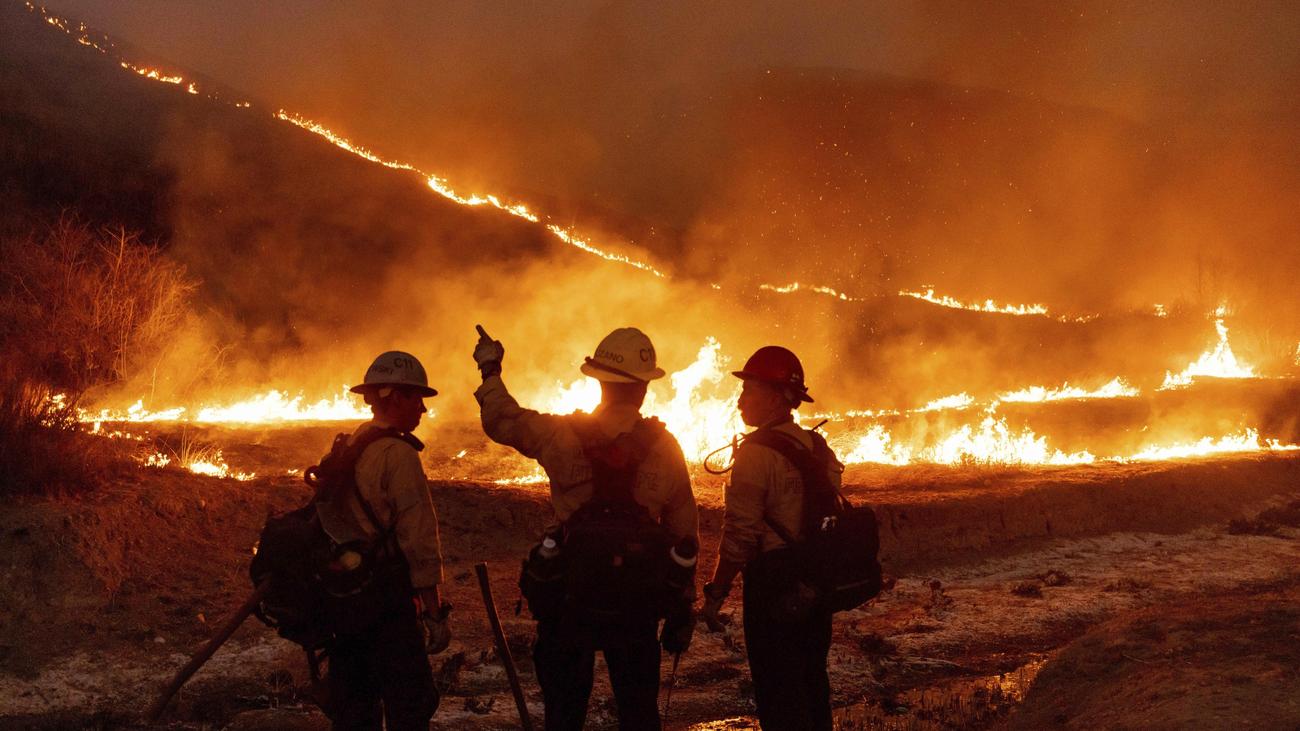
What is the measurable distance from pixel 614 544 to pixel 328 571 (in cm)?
117

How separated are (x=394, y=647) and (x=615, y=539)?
112 centimetres

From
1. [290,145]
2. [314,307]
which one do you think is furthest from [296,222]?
[290,145]

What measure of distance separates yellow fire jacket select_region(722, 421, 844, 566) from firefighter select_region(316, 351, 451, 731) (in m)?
1.28

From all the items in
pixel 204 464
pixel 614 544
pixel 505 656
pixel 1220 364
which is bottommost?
pixel 505 656

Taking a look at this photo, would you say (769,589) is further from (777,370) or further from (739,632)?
(739,632)

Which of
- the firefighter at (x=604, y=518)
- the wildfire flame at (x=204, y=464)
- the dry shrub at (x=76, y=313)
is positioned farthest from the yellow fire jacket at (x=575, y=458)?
the dry shrub at (x=76, y=313)

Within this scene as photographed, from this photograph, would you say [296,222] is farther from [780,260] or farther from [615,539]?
[615,539]

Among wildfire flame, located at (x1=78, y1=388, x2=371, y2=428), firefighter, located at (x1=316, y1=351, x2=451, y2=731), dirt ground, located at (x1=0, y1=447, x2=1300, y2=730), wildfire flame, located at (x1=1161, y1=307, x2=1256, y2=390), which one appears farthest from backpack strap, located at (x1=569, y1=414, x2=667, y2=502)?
wildfire flame, located at (x1=1161, y1=307, x2=1256, y2=390)

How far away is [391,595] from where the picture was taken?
3.94 metres

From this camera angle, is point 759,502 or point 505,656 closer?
point 759,502

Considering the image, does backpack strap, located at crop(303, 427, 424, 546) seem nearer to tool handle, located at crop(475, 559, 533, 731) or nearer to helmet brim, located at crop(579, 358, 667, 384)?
tool handle, located at crop(475, 559, 533, 731)

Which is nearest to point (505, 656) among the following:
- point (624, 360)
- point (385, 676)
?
point (385, 676)

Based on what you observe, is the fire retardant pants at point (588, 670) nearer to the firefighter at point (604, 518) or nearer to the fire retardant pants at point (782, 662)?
the firefighter at point (604, 518)

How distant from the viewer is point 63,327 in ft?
51.3
